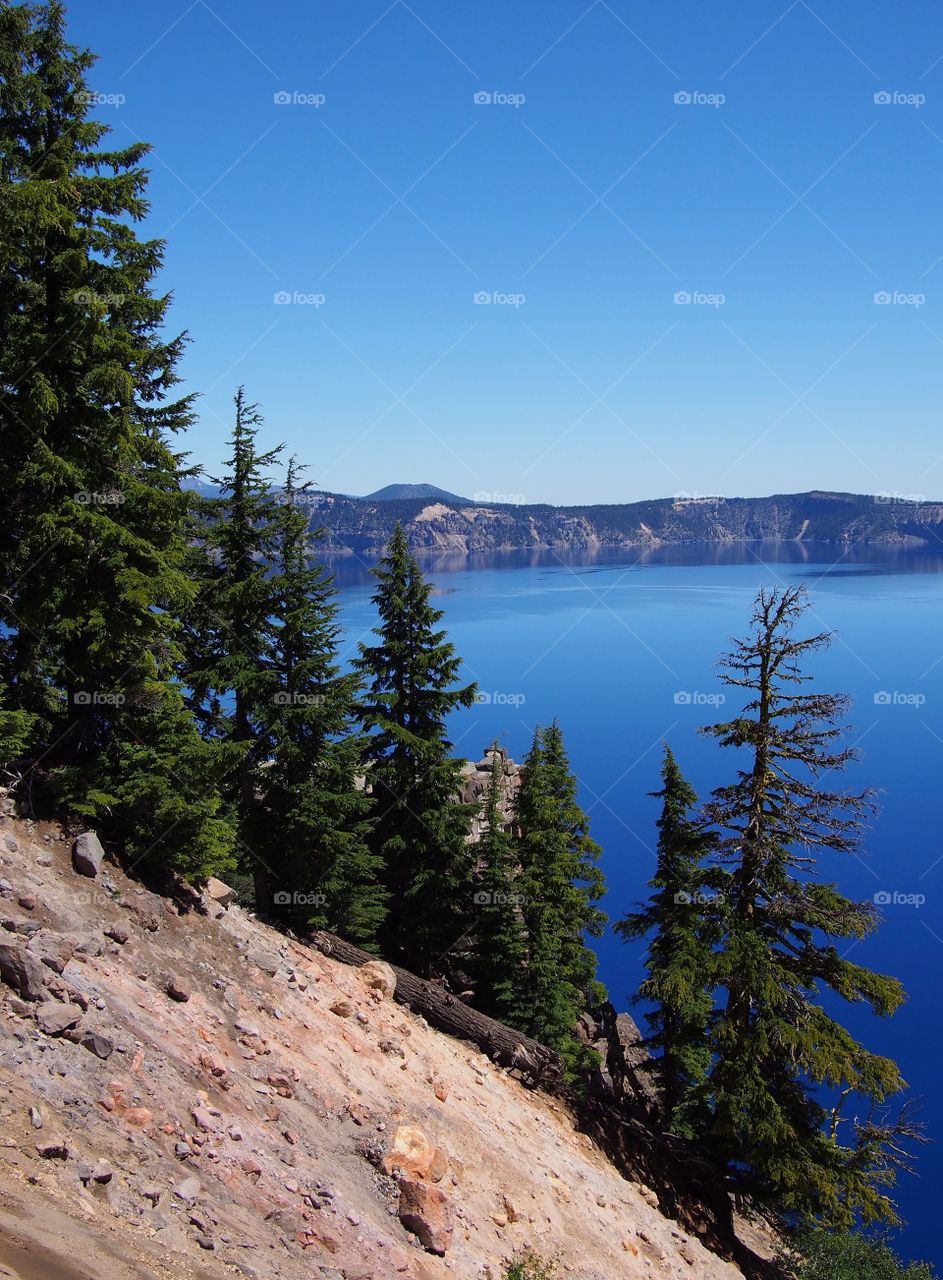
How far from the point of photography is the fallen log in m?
18.2

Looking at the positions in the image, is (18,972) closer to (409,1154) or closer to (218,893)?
(409,1154)

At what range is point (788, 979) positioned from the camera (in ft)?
50.4

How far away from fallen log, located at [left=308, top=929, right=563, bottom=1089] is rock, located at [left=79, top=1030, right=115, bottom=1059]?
323 inches

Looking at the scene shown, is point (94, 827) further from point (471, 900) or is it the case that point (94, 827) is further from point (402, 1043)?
point (471, 900)

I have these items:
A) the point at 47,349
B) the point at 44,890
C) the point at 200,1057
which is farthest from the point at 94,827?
the point at 47,349

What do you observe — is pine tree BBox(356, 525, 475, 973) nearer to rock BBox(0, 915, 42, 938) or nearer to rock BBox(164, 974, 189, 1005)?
rock BBox(164, 974, 189, 1005)

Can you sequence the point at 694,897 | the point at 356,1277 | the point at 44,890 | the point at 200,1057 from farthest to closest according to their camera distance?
1. the point at 694,897
2. the point at 44,890
3. the point at 200,1057
4. the point at 356,1277

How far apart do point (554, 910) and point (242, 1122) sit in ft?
40.1

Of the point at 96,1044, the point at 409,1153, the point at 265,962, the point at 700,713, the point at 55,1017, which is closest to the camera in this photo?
the point at 55,1017

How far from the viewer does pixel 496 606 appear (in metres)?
146

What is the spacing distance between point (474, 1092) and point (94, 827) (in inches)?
334

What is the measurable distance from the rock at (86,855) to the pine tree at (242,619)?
634cm

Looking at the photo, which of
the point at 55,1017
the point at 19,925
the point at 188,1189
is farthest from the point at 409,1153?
the point at 19,925

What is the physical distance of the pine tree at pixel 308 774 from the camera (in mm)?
19922
